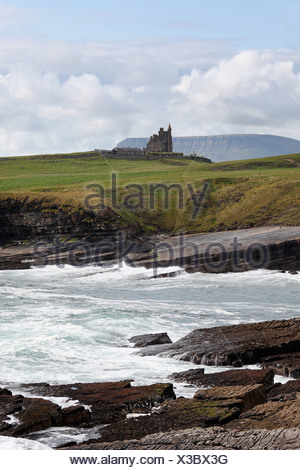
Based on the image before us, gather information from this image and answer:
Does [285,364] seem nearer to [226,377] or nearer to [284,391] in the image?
[226,377]

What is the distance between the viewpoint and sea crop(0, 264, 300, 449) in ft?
65.5

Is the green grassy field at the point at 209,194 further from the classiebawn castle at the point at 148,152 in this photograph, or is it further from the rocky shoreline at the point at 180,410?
the rocky shoreline at the point at 180,410

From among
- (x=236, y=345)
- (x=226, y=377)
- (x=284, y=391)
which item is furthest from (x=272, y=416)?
(x=236, y=345)

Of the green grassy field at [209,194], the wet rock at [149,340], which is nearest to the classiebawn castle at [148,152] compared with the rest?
the green grassy field at [209,194]

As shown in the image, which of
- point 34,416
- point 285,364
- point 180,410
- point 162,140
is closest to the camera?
point 34,416

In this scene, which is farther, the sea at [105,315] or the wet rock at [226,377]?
the sea at [105,315]

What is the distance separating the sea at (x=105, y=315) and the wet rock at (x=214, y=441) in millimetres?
2240

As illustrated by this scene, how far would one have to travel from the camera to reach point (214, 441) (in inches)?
447

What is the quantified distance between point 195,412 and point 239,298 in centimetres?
2379

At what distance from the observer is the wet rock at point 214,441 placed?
11.1 meters

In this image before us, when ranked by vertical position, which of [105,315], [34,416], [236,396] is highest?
[236,396]

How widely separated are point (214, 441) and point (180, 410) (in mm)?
3402

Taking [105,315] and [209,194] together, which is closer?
[105,315]

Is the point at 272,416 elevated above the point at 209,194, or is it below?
below
